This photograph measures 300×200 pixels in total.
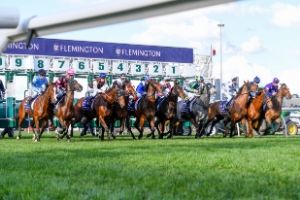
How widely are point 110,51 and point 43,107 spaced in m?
23.5

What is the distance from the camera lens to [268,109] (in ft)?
80.9

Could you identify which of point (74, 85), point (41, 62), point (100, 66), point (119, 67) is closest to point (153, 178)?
point (74, 85)

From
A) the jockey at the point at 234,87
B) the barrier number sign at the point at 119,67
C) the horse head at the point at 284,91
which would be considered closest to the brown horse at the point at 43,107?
the horse head at the point at 284,91

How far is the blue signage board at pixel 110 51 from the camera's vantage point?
40.0 m

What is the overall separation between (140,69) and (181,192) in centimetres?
3692

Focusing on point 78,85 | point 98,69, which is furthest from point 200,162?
point 98,69

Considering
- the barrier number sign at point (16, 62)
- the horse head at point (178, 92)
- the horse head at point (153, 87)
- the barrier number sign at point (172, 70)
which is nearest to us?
the horse head at point (153, 87)

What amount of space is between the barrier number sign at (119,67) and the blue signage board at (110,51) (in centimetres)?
85

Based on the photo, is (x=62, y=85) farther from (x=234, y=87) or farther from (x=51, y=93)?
(x=234, y=87)

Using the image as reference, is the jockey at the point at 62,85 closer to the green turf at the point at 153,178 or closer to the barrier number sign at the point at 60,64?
the green turf at the point at 153,178

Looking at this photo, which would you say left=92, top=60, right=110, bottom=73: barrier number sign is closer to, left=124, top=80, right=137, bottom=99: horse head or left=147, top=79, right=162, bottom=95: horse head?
left=124, top=80, right=137, bottom=99: horse head

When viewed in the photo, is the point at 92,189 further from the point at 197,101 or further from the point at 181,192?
the point at 197,101

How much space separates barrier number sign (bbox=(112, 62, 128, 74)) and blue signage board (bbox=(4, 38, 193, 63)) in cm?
85

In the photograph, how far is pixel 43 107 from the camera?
65.6 ft
